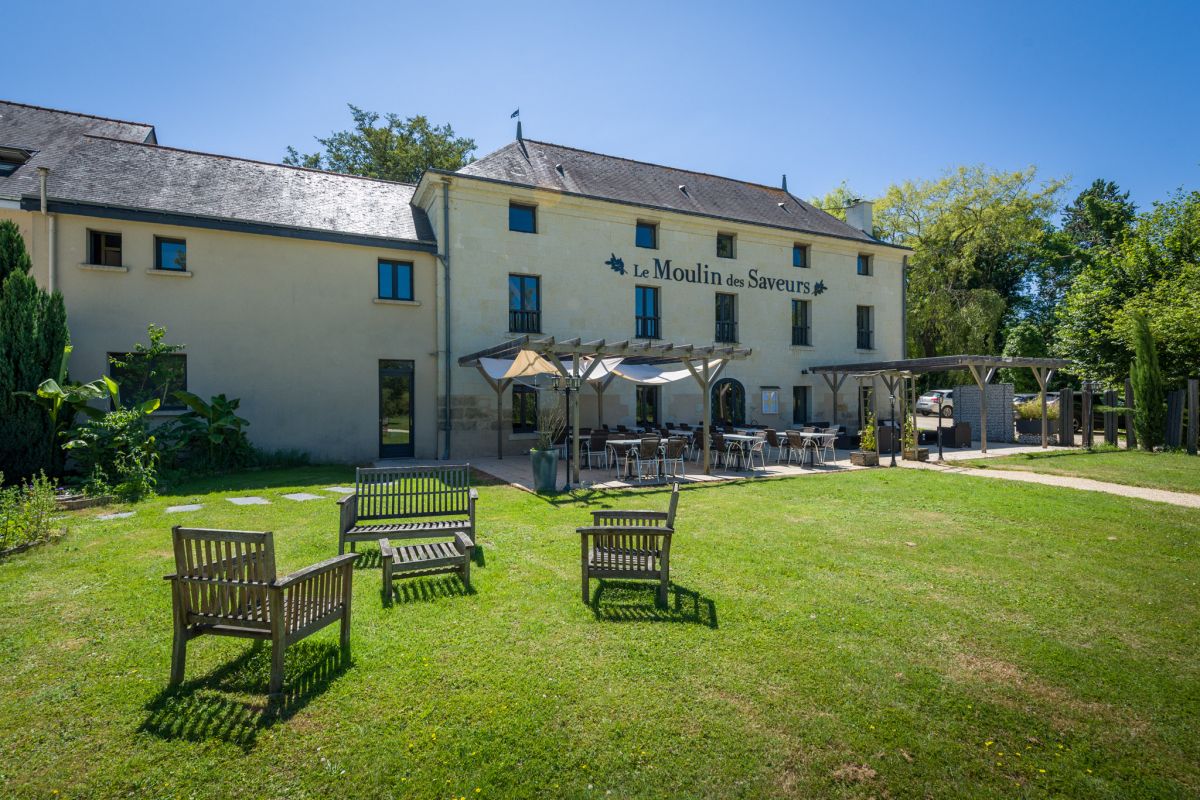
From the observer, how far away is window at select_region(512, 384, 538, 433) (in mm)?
16250

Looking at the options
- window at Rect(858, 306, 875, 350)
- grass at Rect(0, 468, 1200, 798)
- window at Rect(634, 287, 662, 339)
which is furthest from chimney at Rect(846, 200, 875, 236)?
grass at Rect(0, 468, 1200, 798)

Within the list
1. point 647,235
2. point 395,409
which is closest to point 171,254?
point 395,409

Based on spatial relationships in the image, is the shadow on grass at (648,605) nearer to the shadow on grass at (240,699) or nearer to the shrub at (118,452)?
the shadow on grass at (240,699)

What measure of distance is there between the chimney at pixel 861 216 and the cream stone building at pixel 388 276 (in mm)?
5789

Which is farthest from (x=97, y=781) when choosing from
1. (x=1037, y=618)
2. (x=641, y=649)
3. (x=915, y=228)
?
(x=915, y=228)

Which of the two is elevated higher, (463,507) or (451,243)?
(451,243)

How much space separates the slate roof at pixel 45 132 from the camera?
13.2 meters

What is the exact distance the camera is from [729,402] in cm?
1967

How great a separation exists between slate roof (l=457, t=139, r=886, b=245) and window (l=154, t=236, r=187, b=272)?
6.89 metres

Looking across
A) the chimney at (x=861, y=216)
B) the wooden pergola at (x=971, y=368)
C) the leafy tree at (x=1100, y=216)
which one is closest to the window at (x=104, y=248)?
the wooden pergola at (x=971, y=368)

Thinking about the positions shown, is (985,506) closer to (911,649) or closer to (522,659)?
(911,649)

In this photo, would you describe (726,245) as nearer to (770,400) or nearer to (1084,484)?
(770,400)

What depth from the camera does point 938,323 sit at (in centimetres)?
3005

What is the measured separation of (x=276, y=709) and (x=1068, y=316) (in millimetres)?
25200
